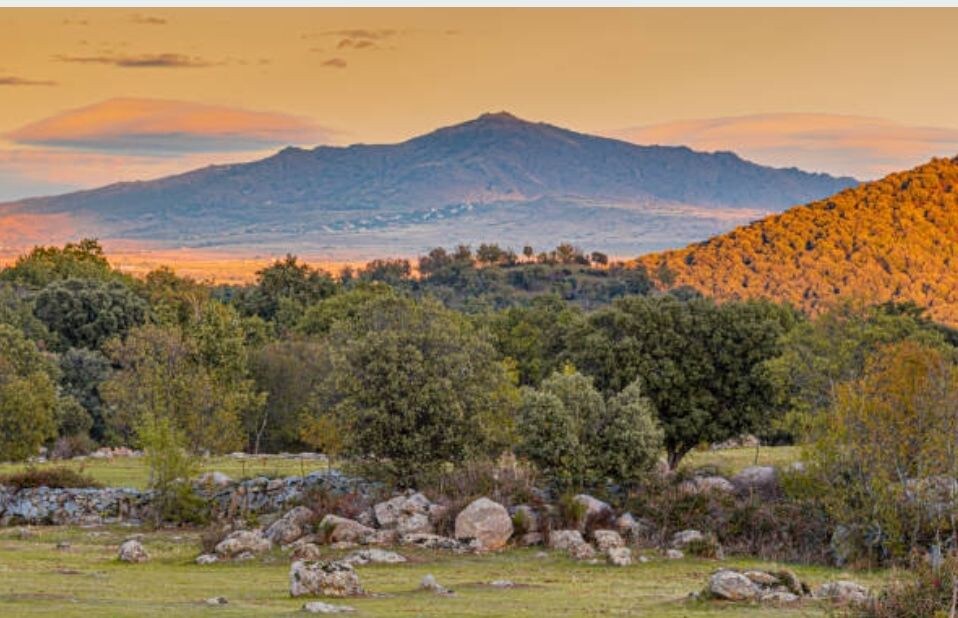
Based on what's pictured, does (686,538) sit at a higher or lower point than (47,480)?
lower

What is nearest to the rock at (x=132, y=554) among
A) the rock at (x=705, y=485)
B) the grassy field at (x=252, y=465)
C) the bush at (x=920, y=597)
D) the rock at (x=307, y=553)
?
the rock at (x=307, y=553)

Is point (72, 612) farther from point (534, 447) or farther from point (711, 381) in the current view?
point (711, 381)

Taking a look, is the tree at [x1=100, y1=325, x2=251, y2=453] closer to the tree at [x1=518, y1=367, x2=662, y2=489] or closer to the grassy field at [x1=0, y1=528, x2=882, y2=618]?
the grassy field at [x1=0, y1=528, x2=882, y2=618]

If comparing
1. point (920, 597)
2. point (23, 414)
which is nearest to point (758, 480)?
point (920, 597)

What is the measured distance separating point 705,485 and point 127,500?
2456 centimetres

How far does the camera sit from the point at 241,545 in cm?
4144

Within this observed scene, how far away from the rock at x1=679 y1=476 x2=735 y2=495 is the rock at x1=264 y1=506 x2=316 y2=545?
1386 centimetres

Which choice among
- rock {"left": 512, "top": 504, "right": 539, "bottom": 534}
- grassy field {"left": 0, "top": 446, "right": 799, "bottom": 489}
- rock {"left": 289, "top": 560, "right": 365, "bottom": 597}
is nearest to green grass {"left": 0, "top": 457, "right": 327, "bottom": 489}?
grassy field {"left": 0, "top": 446, "right": 799, "bottom": 489}

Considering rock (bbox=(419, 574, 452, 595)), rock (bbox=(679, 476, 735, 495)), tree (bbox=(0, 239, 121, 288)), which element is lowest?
rock (bbox=(679, 476, 735, 495))

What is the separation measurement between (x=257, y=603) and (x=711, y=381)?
1547 inches

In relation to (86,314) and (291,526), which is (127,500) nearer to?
(291,526)

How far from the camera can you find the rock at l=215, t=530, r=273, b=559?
40906mm

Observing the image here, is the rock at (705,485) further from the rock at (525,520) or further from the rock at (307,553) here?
the rock at (307,553)

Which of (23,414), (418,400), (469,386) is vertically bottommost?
(23,414)
